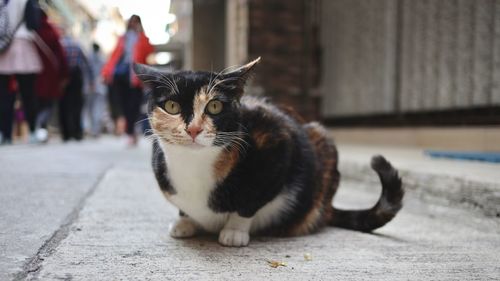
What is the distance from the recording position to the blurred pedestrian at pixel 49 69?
538 cm

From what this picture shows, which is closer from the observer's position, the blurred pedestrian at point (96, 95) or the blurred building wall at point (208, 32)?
the blurred pedestrian at point (96, 95)

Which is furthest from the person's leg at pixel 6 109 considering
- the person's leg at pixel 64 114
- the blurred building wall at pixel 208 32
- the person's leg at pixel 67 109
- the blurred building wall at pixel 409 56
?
the blurred building wall at pixel 208 32

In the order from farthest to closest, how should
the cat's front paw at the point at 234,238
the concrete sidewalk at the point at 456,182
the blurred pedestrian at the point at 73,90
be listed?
the blurred pedestrian at the point at 73,90
the concrete sidewalk at the point at 456,182
the cat's front paw at the point at 234,238

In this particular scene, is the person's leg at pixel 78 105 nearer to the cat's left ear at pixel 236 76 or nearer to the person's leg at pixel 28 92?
the person's leg at pixel 28 92

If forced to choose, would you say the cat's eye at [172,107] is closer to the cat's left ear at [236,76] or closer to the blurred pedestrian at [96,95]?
the cat's left ear at [236,76]

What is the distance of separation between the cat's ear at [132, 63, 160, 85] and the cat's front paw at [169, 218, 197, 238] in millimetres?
555

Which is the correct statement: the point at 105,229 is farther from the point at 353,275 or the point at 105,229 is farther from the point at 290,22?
the point at 290,22

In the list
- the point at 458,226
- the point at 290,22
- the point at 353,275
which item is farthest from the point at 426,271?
the point at 290,22

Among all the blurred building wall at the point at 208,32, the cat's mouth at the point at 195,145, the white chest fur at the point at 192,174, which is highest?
the blurred building wall at the point at 208,32

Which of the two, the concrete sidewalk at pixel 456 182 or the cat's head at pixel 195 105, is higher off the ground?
the cat's head at pixel 195 105

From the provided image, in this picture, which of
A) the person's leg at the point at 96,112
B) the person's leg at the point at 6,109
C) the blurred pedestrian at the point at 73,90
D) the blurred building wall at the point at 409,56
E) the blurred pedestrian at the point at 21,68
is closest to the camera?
the blurred building wall at the point at 409,56

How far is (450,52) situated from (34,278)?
3.93 metres

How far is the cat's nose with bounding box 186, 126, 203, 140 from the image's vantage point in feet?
4.81

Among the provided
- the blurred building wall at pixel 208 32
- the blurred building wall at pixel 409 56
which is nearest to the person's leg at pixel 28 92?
the blurred building wall at pixel 409 56
